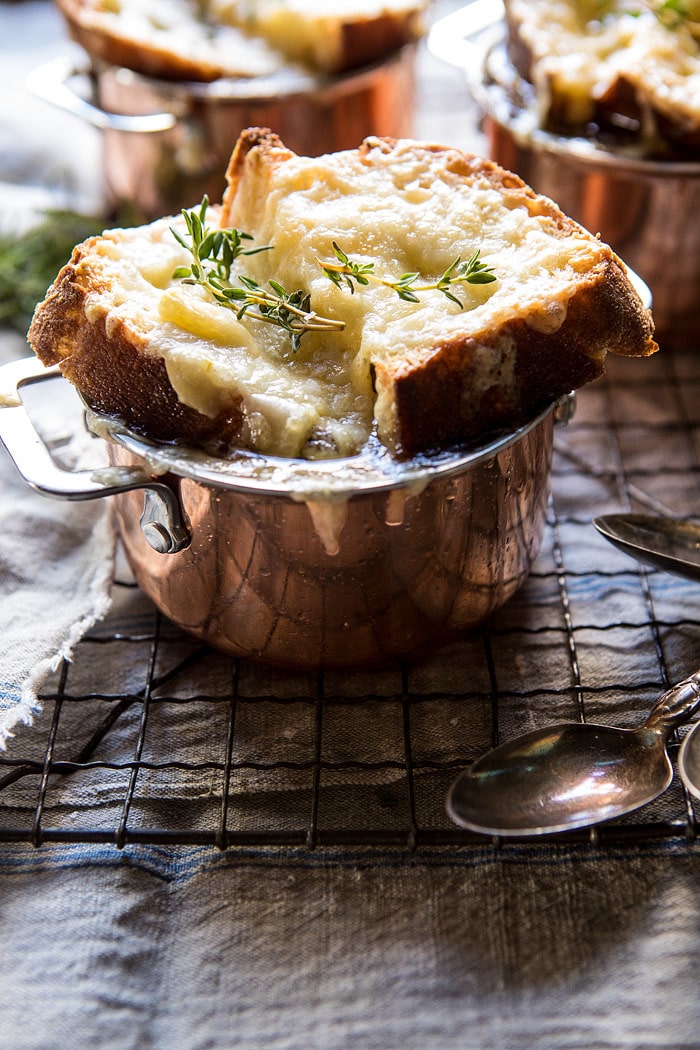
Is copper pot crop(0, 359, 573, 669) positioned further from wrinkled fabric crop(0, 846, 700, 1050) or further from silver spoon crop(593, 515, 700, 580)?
wrinkled fabric crop(0, 846, 700, 1050)

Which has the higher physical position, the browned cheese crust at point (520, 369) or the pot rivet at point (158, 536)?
the browned cheese crust at point (520, 369)

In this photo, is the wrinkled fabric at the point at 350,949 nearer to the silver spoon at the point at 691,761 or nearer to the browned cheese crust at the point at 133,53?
the silver spoon at the point at 691,761

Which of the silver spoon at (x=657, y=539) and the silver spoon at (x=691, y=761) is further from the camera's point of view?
the silver spoon at (x=657, y=539)

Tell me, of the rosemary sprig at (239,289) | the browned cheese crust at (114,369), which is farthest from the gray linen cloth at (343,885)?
the rosemary sprig at (239,289)

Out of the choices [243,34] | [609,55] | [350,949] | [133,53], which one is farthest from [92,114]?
[350,949]

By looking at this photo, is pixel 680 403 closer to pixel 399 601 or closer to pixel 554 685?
pixel 554 685
